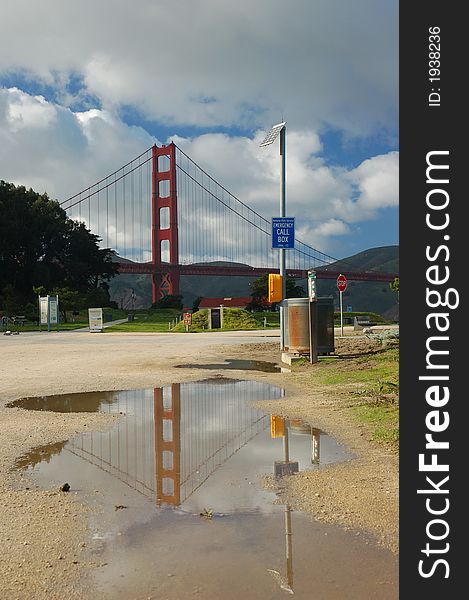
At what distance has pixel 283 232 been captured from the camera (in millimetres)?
19891

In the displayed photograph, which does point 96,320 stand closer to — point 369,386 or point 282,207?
point 282,207

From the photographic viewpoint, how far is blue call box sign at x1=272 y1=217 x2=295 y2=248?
19844 mm

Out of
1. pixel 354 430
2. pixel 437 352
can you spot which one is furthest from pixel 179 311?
pixel 437 352

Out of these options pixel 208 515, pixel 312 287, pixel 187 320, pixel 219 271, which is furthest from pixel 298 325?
pixel 219 271

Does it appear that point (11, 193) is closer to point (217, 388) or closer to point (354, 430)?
point (217, 388)

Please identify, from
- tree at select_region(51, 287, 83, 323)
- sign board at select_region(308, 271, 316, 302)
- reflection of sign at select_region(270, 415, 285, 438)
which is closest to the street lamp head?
sign board at select_region(308, 271, 316, 302)

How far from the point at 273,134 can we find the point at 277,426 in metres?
15.8

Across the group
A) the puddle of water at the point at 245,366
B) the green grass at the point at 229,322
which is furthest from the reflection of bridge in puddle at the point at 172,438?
the green grass at the point at 229,322

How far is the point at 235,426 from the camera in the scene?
8.23 meters

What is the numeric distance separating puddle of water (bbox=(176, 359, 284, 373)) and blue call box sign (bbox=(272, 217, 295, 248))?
13.4 feet

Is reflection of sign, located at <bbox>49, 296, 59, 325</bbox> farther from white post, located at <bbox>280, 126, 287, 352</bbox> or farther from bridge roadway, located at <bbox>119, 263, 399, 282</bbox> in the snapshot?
bridge roadway, located at <bbox>119, 263, 399, 282</bbox>

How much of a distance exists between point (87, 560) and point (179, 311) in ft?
232

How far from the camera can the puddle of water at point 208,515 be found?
3.64m

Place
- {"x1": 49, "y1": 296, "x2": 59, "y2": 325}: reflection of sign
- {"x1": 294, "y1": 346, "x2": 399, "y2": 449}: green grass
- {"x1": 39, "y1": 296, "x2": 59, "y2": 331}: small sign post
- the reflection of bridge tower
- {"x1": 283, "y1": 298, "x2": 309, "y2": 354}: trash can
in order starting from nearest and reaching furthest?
the reflection of bridge tower
{"x1": 294, "y1": 346, "x2": 399, "y2": 449}: green grass
{"x1": 283, "y1": 298, "x2": 309, "y2": 354}: trash can
{"x1": 39, "y1": 296, "x2": 59, "y2": 331}: small sign post
{"x1": 49, "y1": 296, "x2": 59, "y2": 325}: reflection of sign
